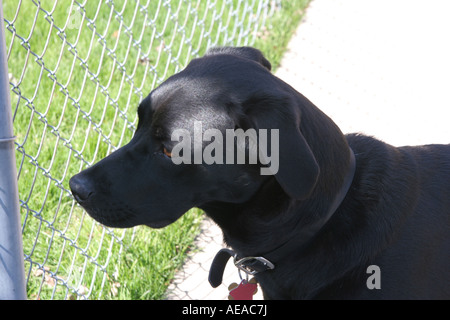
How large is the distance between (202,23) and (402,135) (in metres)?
1.72

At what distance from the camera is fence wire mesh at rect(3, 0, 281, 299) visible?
118 inches

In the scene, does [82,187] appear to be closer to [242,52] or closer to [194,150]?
[194,150]

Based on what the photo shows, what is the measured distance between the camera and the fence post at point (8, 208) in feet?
6.44

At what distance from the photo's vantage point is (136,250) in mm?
3195

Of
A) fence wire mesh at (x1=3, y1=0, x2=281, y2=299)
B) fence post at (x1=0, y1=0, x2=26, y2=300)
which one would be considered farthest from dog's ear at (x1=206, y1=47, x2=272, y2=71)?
fence post at (x1=0, y1=0, x2=26, y2=300)

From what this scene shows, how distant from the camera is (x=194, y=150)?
7.04 feet

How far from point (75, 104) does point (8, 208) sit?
1.08 m

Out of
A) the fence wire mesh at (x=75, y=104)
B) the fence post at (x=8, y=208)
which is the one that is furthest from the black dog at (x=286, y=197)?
the fence wire mesh at (x=75, y=104)

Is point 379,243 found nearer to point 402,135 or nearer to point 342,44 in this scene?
point 402,135

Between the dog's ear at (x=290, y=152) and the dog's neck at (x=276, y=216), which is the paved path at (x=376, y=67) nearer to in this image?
the dog's neck at (x=276, y=216)

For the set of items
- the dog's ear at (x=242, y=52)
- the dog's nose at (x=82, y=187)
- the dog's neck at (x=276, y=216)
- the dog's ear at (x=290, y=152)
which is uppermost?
the dog's ear at (x=242, y=52)

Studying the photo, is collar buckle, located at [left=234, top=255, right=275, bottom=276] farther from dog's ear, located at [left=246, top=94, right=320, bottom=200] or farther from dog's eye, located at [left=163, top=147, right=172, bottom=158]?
dog's eye, located at [left=163, top=147, right=172, bottom=158]

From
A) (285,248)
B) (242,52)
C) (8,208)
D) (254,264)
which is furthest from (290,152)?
(8,208)

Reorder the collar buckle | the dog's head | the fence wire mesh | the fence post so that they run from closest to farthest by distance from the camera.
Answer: the fence post < the dog's head < the collar buckle < the fence wire mesh
